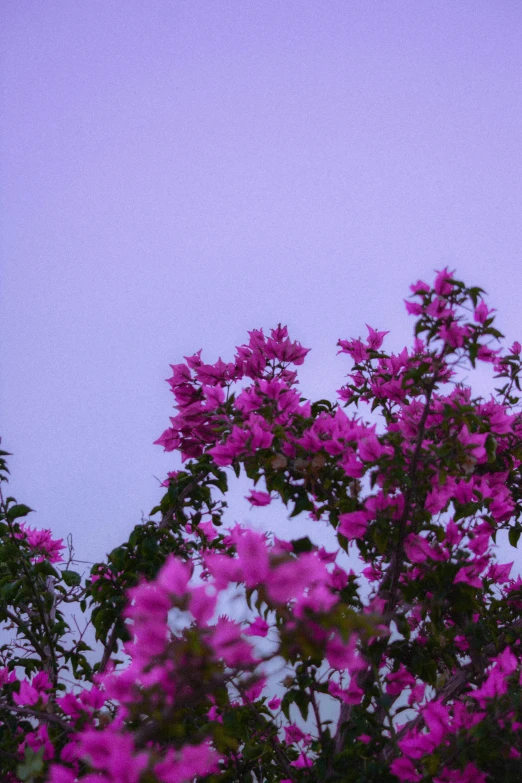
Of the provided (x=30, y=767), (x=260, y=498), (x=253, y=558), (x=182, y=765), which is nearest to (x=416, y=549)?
(x=260, y=498)

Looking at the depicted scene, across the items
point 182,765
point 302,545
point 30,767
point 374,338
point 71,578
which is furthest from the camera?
point 374,338

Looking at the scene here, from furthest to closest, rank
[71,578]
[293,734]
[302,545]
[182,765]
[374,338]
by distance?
[374,338]
[293,734]
[71,578]
[302,545]
[182,765]

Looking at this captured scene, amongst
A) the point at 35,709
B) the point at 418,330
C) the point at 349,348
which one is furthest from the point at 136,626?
the point at 349,348

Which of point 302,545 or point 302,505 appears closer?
point 302,545

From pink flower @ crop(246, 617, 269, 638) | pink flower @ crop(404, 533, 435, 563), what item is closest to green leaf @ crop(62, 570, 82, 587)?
pink flower @ crop(246, 617, 269, 638)

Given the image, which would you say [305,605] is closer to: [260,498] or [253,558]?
[253,558]

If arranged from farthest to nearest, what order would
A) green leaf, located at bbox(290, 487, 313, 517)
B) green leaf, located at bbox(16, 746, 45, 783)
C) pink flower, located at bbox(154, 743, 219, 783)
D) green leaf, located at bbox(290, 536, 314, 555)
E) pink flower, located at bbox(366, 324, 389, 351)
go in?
1. pink flower, located at bbox(366, 324, 389, 351)
2. green leaf, located at bbox(290, 487, 313, 517)
3. green leaf, located at bbox(290, 536, 314, 555)
4. green leaf, located at bbox(16, 746, 45, 783)
5. pink flower, located at bbox(154, 743, 219, 783)

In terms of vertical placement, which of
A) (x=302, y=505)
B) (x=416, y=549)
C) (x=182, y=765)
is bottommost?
(x=182, y=765)

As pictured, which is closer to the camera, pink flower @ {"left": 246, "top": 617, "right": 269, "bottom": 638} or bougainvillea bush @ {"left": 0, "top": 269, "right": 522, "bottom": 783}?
bougainvillea bush @ {"left": 0, "top": 269, "right": 522, "bottom": 783}

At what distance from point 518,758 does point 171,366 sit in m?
1.78

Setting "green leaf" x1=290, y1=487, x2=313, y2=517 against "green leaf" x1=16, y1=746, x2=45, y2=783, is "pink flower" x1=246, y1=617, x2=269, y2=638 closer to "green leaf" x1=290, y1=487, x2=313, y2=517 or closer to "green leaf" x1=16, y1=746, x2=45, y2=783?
"green leaf" x1=290, y1=487, x2=313, y2=517

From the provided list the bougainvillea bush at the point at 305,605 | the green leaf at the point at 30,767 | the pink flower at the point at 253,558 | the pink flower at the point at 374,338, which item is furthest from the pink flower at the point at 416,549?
the pink flower at the point at 374,338

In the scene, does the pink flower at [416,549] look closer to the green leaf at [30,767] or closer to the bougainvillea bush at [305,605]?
the bougainvillea bush at [305,605]

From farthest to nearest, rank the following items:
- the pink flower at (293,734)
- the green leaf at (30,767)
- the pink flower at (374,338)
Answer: the pink flower at (374,338) → the pink flower at (293,734) → the green leaf at (30,767)
